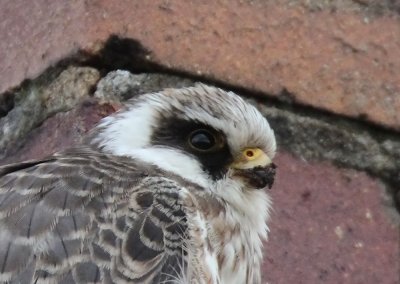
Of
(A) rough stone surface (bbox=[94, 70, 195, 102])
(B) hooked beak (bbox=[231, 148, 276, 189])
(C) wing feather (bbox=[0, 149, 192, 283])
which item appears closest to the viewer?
(C) wing feather (bbox=[0, 149, 192, 283])

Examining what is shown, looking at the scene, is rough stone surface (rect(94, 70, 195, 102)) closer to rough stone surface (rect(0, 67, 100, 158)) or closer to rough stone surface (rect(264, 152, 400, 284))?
rough stone surface (rect(0, 67, 100, 158))

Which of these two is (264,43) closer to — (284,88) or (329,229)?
(284,88)

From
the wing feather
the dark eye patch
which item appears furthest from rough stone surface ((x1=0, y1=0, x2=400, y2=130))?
the wing feather

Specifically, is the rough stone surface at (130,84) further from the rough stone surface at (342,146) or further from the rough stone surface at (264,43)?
the rough stone surface at (342,146)

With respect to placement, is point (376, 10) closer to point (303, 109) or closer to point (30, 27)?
point (303, 109)

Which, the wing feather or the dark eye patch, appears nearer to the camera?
the wing feather

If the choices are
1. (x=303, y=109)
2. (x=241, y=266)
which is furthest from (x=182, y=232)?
(x=303, y=109)
